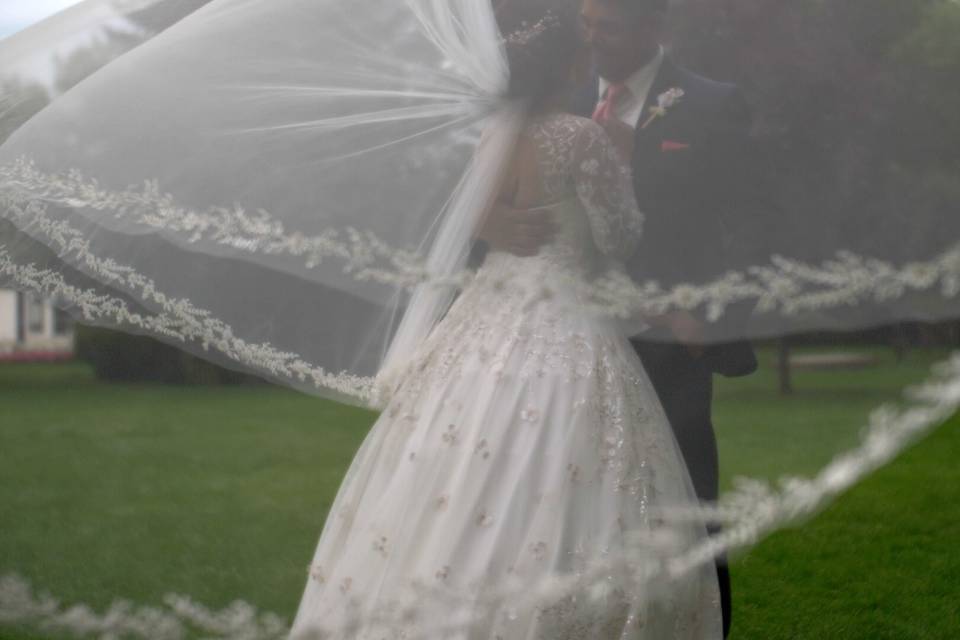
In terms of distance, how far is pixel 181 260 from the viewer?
1.84 metres

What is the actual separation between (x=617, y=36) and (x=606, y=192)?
0.24 metres

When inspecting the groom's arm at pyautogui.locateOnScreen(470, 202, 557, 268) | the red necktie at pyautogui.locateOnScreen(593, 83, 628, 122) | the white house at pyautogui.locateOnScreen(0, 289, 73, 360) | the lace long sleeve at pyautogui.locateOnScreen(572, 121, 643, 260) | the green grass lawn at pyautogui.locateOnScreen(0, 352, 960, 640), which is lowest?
the green grass lawn at pyautogui.locateOnScreen(0, 352, 960, 640)

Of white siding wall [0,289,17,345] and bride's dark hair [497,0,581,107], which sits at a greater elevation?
bride's dark hair [497,0,581,107]

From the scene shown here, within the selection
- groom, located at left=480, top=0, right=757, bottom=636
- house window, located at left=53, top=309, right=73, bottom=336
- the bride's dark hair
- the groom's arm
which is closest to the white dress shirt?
groom, located at left=480, top=0, right=757, bottom=636

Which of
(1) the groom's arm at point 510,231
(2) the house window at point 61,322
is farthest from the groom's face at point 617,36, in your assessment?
(2) the house window at point 61,322

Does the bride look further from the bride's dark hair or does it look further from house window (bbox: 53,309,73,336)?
house window (bbox: 53,309,73,336)

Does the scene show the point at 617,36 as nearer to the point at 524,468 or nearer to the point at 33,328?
the point at 524,468

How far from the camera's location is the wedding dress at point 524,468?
1718 mm

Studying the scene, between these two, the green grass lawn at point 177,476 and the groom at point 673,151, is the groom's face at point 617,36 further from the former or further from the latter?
the green grass lawn at point 177,476

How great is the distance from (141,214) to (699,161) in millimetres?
924

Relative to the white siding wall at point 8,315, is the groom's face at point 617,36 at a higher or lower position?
higher

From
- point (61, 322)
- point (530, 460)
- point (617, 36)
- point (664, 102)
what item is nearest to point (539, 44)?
point (617, 36)

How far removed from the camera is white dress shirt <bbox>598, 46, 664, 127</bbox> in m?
1.62

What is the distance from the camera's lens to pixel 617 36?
1633 mm
